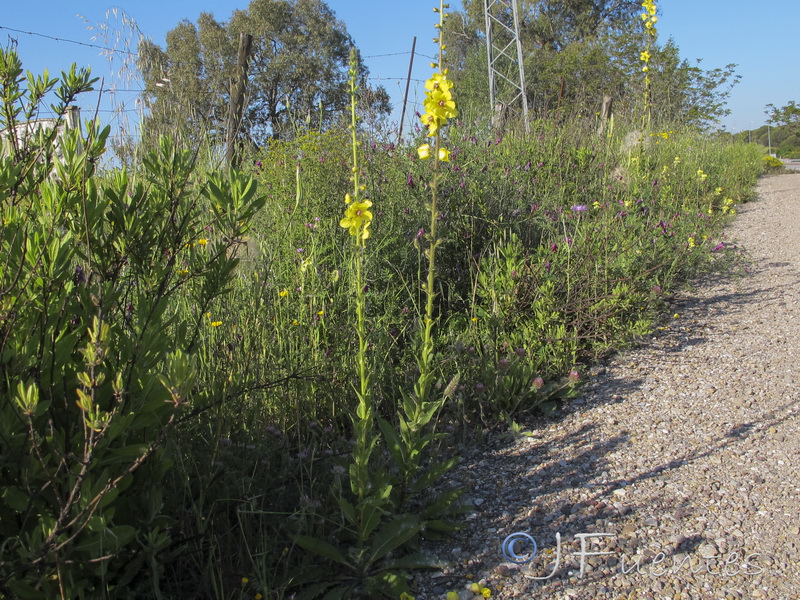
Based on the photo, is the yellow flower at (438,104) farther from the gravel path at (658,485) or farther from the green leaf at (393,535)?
the gravel path at (658,485)

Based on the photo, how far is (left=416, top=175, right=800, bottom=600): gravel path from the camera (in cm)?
175

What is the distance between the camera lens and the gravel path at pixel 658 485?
5.73 feet

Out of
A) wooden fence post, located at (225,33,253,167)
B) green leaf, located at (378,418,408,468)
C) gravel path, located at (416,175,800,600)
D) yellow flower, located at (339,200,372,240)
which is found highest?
wooden fence post, located at (225,33,253,167)

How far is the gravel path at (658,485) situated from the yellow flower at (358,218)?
3.39 feet

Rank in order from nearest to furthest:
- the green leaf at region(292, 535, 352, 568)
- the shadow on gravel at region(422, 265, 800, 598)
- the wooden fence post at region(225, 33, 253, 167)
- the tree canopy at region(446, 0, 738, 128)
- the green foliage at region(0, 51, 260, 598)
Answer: the green foliage at region(0, 51, 260, 598), the green leaf at region(292, 535, 352, 568), the shadow on gravel at region(422, 265, 800, 598), the wooden fence post at region(225, 33, 253, 167), the tree canopy at region(446, 0, 738, 128)

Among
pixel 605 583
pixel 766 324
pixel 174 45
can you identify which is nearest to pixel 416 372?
pixel 605 583

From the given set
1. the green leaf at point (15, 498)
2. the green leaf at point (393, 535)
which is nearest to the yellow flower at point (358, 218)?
the green leaf at point (393, 535)

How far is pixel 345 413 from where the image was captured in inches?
100

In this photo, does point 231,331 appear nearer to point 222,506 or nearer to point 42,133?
point 222,506

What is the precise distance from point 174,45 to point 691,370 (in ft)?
93.2

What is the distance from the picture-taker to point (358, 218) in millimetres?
1717

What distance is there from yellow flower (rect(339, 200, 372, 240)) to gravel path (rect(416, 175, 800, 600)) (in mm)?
1033

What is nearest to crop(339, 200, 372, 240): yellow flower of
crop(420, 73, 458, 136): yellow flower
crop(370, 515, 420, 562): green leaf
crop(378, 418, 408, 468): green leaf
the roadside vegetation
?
the roadside vegetation

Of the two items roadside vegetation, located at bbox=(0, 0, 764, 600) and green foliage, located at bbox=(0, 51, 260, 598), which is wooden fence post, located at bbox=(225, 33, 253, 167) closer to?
roadside vegetation, located at bbox=(0, 0, 764, 600)
